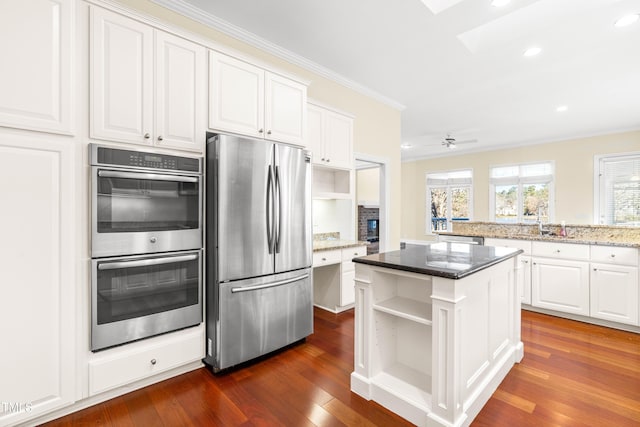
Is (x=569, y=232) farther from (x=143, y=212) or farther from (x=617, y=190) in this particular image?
(x=143, y=212)

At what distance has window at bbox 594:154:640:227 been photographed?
19.7 feet

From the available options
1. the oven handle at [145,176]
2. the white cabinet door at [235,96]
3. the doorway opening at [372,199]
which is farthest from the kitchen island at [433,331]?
the doorway opening at [372,199]

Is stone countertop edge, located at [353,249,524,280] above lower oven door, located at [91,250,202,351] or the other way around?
above

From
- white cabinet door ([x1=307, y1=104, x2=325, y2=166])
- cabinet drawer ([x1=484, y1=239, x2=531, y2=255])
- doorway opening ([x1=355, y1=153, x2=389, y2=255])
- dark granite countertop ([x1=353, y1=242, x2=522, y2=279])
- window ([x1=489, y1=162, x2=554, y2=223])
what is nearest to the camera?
dark granite countertop ([x1=353, y1=242, x2=522, y2=279])

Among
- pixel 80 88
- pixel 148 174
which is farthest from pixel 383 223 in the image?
pixel 80 88

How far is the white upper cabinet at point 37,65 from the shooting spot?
1595 mm

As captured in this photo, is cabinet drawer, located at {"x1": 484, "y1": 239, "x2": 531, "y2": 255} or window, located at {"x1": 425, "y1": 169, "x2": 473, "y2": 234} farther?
window, located at {"x1": 425, "y1": 169, "x2": 473, "y2": 234}

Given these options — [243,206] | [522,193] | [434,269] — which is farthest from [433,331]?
[522,193]

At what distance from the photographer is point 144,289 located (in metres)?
2.05

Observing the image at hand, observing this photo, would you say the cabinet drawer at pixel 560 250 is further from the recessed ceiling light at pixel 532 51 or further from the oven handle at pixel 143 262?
the oven handle at pixel 143 262

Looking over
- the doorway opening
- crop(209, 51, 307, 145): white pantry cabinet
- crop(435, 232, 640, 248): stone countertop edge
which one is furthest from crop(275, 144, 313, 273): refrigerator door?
crop(435, 232, 640, 248): stone countertop edge

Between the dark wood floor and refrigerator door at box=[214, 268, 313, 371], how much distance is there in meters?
0.15

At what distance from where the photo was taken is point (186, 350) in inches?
88.4

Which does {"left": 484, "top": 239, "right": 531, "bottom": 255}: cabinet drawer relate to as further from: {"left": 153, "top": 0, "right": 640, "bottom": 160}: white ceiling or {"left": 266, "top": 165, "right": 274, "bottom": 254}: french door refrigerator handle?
{"left": 266, "top": 165, "right": 274, "bottom": 254}: french door refrigerator handle
